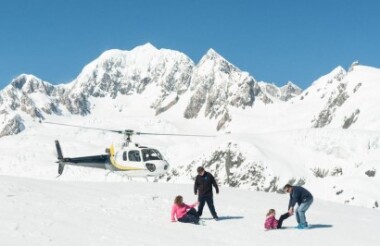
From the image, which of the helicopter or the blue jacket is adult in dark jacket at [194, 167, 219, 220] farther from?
the helicopter

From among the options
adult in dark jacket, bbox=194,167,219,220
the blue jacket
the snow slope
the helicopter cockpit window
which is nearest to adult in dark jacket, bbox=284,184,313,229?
the blue jacket

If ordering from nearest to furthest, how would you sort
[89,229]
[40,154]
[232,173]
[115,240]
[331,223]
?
1. [115,240]
2. [89,229]
3. [331,223]
4. [232,173]
5. [40,154]

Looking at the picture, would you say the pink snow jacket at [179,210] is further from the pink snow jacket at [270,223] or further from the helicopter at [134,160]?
→ the helicopter at [134,160]

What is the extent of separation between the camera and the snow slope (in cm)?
1580

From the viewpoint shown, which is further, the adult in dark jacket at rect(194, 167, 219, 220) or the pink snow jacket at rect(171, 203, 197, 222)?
the adult in dark jacket at rect(194, 167, 219, 220)

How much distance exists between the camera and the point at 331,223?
2109cm

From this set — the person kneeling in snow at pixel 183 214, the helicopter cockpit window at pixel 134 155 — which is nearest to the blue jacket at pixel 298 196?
the person kneeling in snow at pixel 183 214

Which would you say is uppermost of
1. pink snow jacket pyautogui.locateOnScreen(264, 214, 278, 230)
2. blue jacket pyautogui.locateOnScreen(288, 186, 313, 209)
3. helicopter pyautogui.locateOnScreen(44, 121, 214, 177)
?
helicopter pyautogui.locateOnScreen(44, 121, 214, 177)

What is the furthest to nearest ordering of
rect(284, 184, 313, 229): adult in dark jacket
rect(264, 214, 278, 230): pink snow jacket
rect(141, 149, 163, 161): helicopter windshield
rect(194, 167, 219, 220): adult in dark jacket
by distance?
rect(141, 149, 163, 161): helicopter windshield → rect(194, 167, 219, 220): adult in dark jacket → rect(284, 184, 313, 229): adult in dark jacket → rect(264, 214, 278, 230): pink snow jacket

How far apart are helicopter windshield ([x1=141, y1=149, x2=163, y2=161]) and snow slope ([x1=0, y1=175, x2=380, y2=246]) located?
665 centimetres

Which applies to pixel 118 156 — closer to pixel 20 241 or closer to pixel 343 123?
pixel 20 241

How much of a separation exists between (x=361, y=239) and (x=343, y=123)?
112 metres

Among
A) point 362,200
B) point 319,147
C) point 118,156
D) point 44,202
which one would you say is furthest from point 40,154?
point 44,202

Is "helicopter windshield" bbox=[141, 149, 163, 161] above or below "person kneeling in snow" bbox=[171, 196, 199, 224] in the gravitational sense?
above
